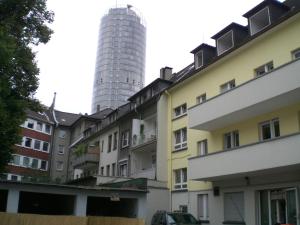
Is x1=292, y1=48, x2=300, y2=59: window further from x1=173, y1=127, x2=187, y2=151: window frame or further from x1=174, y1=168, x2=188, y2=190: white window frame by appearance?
x1=174, y1=168, x2=188, y2=190: white window frame

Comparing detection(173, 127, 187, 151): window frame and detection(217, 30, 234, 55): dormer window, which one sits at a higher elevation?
detection(217, 30, 234, 55): dormer window

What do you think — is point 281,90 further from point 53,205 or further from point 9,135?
point 53,205

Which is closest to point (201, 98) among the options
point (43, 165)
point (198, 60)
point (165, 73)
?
point (198, 60)

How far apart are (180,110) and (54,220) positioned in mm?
13056

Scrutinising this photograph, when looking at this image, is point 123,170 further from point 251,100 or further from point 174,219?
point 251,100

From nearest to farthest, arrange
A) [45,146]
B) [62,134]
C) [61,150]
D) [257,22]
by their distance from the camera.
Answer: [257,22], [45,146], [61,150], [62,134]

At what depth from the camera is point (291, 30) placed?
1916 centimetres

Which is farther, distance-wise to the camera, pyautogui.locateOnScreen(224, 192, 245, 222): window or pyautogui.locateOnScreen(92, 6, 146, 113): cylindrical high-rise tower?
pyautogui.locateOnScreen(92, 6, 146, 113): cylindrical high-rise tower

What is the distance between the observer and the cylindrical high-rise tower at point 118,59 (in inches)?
4515

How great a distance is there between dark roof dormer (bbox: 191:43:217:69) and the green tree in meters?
10.9

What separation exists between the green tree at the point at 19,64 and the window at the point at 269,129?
1139 centimetres

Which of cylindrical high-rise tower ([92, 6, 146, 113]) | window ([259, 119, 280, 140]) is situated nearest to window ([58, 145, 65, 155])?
window ([259, 119, 280, 140])

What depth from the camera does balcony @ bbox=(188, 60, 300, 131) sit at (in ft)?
57.2

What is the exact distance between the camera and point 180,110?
2953 centimetres
